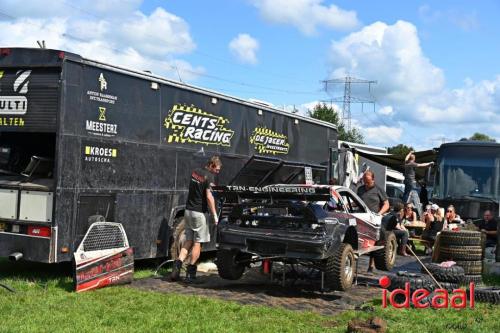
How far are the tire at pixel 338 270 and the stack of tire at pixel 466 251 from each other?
216 centimetres

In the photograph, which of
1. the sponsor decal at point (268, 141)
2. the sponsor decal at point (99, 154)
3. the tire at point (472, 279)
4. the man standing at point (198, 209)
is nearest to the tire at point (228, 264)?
the man standing at point (198, 209)

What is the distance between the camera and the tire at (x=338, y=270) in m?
8.06

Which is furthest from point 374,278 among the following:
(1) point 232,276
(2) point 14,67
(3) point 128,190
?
(2) point 14,67

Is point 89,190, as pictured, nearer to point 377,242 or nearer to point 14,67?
point 14,67

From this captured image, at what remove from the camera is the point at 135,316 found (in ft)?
21.5

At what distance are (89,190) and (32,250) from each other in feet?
3.74

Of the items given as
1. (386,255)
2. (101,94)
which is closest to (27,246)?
(101,94)

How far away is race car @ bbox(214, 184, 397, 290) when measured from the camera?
805 centimetres

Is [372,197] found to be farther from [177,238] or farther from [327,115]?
[327,115]

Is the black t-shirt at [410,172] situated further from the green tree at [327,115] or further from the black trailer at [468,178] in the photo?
the green tree at [327,115]

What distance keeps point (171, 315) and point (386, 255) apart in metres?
5.35

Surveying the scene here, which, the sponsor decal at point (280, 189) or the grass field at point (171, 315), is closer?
the grass field at point (171, 315)

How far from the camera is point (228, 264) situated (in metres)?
8.70

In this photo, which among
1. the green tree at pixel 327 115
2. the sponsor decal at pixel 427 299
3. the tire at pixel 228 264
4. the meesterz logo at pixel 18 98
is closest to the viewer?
the sponsor decal at pixel 427 299
